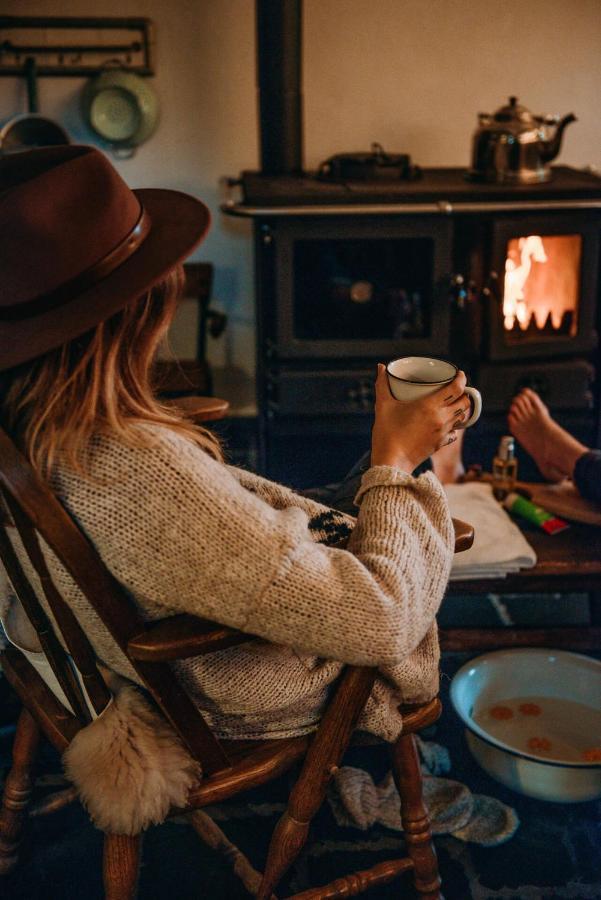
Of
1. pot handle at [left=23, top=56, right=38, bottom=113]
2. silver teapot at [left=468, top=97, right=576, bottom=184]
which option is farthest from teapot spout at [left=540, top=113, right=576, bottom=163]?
pot handle at [left=23, top=56, right=38, bottom=113]

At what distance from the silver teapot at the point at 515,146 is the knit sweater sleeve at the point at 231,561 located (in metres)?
1.89

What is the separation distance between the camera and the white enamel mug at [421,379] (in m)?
1.21

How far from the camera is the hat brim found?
0.94 m

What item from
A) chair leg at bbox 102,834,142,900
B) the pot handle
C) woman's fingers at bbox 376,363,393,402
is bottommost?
chair leg at bbox 102,834,142,900

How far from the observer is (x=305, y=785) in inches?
44.8

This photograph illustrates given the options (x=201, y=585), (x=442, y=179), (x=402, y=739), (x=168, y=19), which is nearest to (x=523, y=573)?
(x=402, y=739)

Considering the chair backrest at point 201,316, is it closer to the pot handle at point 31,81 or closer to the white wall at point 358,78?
the white wall at point 358,78

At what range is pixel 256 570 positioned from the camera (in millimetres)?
961

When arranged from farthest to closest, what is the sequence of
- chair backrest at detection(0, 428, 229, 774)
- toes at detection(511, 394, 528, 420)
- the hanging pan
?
the hanging pan, toes at detection(511, 394, 528, 420), chair backrest at detection(0, 428, 229, 774)

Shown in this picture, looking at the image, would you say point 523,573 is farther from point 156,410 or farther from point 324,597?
point 156,410

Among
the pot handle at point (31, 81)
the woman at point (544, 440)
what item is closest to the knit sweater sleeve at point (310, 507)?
the woman at point (544, 440)

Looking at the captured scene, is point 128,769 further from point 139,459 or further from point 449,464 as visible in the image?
point 449,464

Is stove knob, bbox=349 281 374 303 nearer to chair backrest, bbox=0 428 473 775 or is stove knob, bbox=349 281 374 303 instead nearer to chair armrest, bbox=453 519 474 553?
chair armrest, bbox=453 519 474 553

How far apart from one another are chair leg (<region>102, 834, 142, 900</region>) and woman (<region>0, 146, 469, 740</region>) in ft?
0.69
